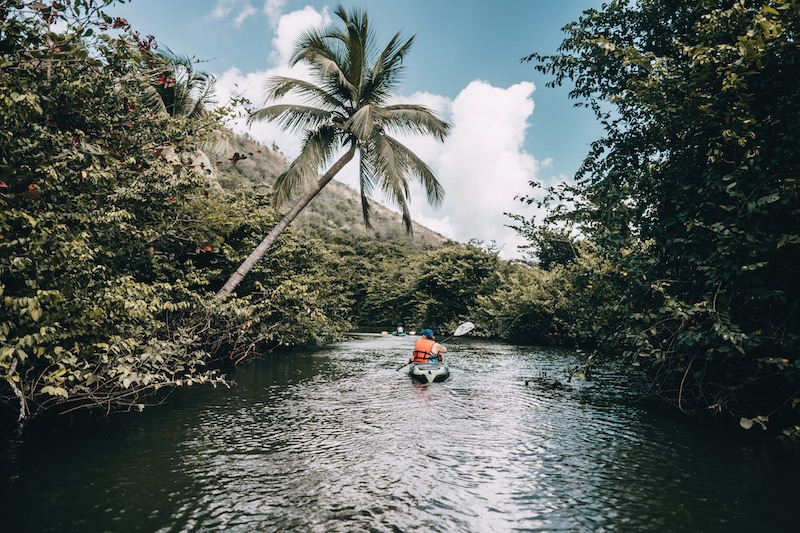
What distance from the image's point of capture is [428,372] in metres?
13.8

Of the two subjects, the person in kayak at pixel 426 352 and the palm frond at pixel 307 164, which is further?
the person in kayak at pixel 426 352

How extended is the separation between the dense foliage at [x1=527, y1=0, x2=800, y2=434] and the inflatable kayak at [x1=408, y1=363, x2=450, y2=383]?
4998mm

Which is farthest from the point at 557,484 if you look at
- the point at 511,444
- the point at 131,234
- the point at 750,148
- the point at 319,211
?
the point at 319,211

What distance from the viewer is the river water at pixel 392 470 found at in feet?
16.8

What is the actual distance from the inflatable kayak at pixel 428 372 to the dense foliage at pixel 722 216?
5.00 meters

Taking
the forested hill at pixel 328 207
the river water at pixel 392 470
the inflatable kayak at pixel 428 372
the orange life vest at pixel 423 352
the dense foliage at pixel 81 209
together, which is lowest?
the river water at pixel 392 470

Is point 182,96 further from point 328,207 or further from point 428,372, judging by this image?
point 328,207

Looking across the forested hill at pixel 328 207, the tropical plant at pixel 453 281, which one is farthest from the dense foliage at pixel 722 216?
the forested hill at pixel 328 207

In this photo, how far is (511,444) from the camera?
7996mm

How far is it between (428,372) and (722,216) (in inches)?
336

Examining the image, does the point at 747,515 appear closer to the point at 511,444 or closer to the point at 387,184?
the point at 511,444

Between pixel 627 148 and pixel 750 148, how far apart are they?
5.61 meters

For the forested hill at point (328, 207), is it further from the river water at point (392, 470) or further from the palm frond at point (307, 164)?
the river water at point (392, 470)

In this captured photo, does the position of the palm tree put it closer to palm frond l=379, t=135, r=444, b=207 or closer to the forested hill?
palm frond l=379, t=135, r=444, b=207
